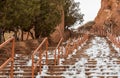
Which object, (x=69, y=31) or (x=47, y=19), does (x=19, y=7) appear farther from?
(x=69, y=31)

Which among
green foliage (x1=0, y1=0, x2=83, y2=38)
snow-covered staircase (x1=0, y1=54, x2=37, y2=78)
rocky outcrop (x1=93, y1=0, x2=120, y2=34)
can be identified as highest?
rocky outcrop (x1=93, y1=0, x2=120, y2=34)

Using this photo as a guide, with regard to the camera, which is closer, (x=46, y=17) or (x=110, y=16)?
(x=46, y=17)

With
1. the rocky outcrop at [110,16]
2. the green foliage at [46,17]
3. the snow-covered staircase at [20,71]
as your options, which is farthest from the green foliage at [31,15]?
the rocky outcrop at [110,16]

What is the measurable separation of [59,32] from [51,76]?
37.6 m

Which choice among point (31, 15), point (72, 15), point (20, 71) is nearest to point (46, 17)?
point (31, 15)

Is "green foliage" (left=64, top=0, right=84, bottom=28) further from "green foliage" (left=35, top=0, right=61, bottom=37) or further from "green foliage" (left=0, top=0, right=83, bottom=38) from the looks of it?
"green foliage" (left=35, top=0, right=61, bottom=37)

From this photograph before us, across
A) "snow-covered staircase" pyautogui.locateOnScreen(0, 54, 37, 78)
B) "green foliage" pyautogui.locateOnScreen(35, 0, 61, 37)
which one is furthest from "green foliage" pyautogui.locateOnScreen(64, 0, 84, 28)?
"snow-covered staircase" pyautogui.locateOnScreen(0, 54, 37, 78)

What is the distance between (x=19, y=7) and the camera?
23500mm

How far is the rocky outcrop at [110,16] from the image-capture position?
8037 centimetres

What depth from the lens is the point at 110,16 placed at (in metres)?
85.8

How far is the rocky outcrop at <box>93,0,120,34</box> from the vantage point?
264 ft

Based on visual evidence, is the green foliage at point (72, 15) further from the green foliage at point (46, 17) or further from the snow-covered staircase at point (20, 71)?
the snow-covered staircase at point (20, 71)

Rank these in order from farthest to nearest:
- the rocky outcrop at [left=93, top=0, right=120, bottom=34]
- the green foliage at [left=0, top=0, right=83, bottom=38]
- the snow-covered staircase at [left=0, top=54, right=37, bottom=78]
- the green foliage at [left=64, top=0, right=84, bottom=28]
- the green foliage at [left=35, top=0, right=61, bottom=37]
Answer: the rocky outcrop at [left=93, top=0, right=120, bottom=34] → the green foliage at [left=64, top=0, right=84, bottom=28] → the green foliage at [left=35, top=0, right=61, bottom=37] → the green foliage at [left=0, top=0, right=83, bottom=38] → the snow-covered staircase at [left=0, top=54, right=37, bottom=78]

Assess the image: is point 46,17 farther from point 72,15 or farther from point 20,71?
point 72,15
